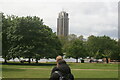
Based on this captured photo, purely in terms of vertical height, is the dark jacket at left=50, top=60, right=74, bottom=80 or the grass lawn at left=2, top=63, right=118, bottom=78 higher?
the dark jacket at left=50, top=60, right=74, bottom=80

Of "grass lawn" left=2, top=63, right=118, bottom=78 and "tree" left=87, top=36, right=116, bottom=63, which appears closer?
"grass lawn" left=2, top=63, right=118, bottom=78

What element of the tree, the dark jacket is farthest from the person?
the tree

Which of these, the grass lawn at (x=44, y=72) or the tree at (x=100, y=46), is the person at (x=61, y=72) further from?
the tree at (x=100, y=46)

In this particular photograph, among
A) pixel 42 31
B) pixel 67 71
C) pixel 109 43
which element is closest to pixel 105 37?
pixel 109 43

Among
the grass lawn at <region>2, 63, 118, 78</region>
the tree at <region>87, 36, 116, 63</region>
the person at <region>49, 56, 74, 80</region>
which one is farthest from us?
the tree at <region>87, 36, 116, 63</region>

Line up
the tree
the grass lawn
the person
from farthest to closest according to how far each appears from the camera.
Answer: the tree → the grass lawn → the person

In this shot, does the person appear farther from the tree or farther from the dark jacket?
the tree

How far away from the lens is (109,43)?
236 ft

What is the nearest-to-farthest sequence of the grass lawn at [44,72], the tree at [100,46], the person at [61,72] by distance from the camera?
the person at [61,72], the grass lawn at [44,72], the tree at [100,46]

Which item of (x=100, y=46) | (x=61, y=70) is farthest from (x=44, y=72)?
(x=100, y=46)

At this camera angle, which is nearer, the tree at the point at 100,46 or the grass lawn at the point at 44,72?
the grass lawn at the point at 44,72

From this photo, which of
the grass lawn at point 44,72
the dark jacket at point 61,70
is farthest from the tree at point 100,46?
the dark jacket at point 61,70

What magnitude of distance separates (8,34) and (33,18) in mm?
5799

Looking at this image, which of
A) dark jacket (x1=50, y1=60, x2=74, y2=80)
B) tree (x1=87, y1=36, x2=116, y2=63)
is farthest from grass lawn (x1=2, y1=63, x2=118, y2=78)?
tree (x1=87, y1=36, x2=116, y2=63)
